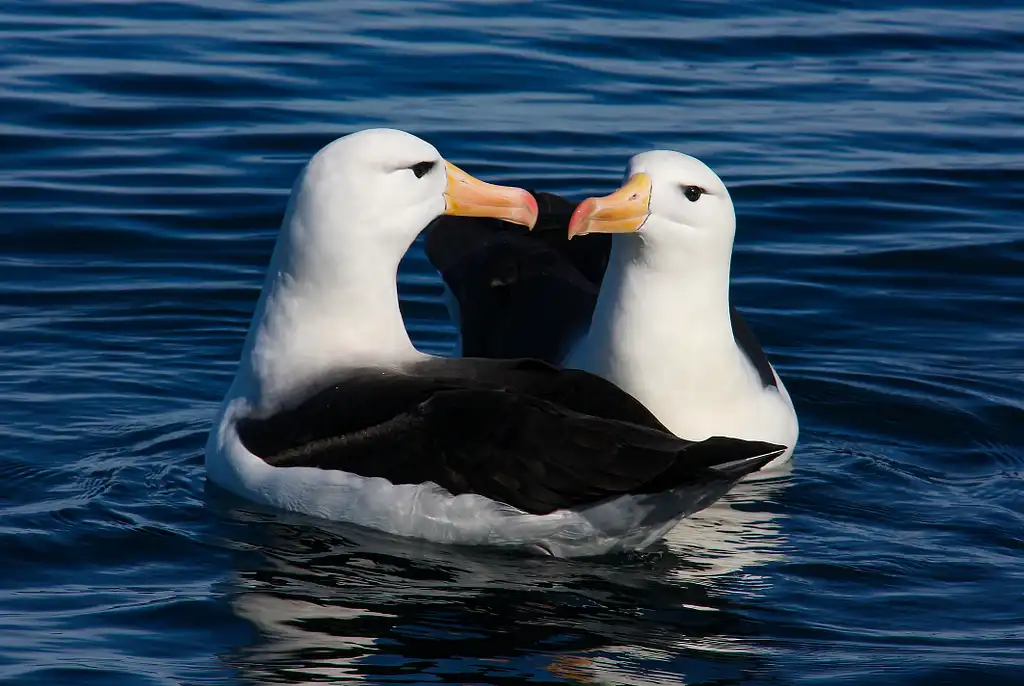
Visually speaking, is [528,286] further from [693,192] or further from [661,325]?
[693,192]

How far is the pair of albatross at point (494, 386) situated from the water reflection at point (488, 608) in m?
0.11

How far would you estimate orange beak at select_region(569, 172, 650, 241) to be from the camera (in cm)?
691

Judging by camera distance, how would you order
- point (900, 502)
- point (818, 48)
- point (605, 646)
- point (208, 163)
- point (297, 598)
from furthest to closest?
1. point (818, 48)
2. point (208, 163)
3. point (900, 502)
4. point (297, 598)
5. point (605, 646)

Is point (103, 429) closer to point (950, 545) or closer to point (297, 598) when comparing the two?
point (297, 598)

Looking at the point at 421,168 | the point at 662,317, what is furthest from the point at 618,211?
the point at 421,168

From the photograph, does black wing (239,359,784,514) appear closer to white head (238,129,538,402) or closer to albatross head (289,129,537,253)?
white head (238,129,538,402)

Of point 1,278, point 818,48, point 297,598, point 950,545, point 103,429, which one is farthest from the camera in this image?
point 818,48

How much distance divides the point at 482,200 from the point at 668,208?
2.60ft

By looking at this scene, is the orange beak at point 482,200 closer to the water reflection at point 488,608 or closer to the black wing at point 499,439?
the black wing at point 499,439

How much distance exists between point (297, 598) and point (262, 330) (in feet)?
4.56

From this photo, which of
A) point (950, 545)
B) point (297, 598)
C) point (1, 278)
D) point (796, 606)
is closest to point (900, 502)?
point (950, 545)

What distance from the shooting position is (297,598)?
6.09 m

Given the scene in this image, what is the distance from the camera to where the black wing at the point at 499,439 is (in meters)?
6.05

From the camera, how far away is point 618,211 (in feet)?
22.7
